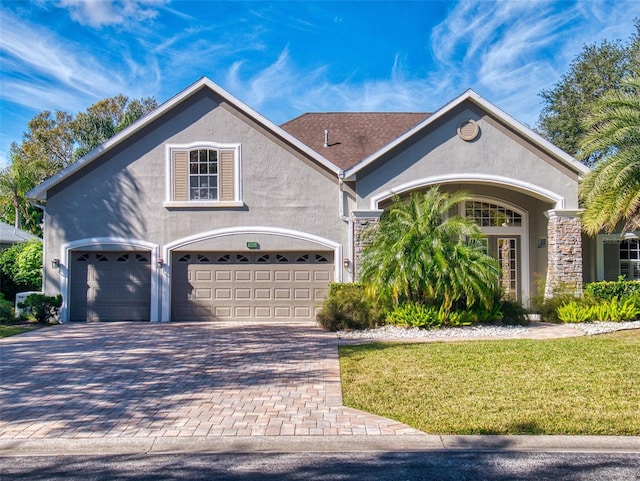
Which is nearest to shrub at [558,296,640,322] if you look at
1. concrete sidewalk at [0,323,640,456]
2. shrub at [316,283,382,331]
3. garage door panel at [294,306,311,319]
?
concrete sidewalk at [0,323,640,456]

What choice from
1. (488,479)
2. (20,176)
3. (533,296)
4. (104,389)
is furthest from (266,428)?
(20,176)

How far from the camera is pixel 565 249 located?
52.5 feet

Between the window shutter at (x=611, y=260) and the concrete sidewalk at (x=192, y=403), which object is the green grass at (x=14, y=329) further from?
the window shutter at (x=611, y=260)

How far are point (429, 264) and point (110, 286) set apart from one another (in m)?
9.27

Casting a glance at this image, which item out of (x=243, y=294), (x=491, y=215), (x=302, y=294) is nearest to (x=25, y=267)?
(x=243, y=294)

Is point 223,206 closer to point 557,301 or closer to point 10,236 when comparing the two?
point 557,301

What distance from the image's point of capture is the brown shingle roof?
749 inches

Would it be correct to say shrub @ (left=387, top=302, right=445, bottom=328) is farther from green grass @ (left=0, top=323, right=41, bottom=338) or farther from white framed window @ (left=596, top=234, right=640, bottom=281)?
green grass @ (left=0, top=323, right=41, bottom=338)

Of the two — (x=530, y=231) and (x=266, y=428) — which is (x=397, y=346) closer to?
(x=266, y=428)

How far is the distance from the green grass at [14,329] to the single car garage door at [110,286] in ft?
4.51

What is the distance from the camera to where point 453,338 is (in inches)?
504

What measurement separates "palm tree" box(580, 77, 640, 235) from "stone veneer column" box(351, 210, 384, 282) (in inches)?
230

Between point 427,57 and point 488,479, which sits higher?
point 427,57

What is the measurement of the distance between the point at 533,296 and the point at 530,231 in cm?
213
